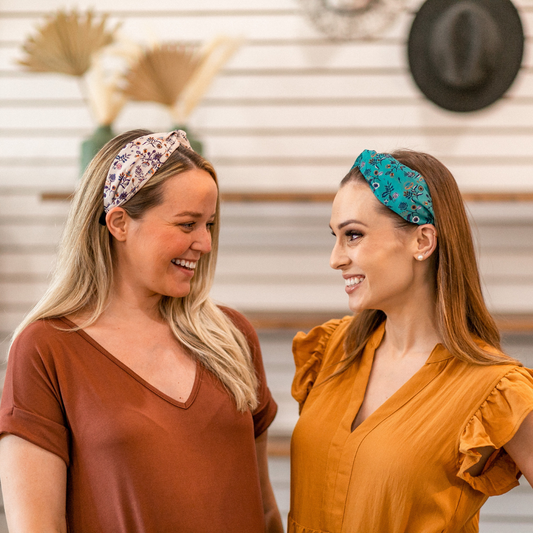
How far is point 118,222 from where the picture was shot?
1540mm

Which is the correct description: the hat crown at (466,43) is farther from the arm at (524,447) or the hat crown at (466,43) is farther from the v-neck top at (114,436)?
the v-neck top at (114,436)

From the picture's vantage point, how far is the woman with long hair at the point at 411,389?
1.42 m

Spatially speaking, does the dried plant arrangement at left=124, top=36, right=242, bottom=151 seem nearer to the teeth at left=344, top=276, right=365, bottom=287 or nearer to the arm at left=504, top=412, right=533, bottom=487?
the teeth at left=344, top=276, right=365, bottom=287

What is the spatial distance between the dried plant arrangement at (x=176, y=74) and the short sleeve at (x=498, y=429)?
174 centimetres

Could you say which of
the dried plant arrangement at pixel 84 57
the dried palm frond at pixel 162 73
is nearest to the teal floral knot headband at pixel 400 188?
the dried palm frond at pixel 162 73

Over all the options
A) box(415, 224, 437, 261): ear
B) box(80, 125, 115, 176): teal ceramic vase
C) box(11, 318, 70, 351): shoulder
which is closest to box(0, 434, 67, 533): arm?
box(11, 318, 70, 351): shoulder

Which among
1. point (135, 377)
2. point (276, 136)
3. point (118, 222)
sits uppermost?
A: point (276, 136)

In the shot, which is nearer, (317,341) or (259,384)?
(259,384)

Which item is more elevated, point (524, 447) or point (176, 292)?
point (176, 292)

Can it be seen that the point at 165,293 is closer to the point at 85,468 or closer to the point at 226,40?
the point at 85,468

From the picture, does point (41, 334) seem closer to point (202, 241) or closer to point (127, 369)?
point (127, 369)

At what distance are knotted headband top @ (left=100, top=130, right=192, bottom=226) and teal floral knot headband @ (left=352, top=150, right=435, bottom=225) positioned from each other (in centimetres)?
50

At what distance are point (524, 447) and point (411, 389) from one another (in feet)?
0.91

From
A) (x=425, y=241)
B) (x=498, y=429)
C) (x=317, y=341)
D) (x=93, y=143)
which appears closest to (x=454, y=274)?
(x=425, y=241)
